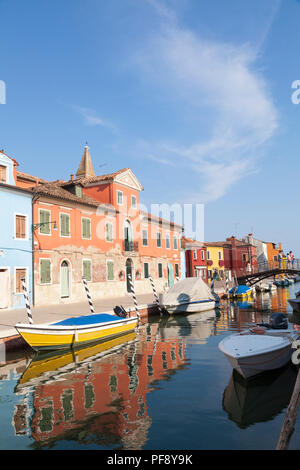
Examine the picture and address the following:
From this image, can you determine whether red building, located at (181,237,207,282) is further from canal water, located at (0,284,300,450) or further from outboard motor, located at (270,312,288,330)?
outboard motor, located at (270,312,288,330)

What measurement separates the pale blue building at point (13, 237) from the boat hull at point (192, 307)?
9.40 m

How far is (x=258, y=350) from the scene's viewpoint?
29.9 feet

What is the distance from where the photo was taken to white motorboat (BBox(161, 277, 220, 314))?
2339 cm

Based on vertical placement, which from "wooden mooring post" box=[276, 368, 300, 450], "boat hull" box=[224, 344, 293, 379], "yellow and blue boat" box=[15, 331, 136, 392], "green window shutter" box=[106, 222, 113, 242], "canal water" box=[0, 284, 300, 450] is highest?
"green window shutter" box=[106, 222, 113, 242]

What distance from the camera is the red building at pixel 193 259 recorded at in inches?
1943

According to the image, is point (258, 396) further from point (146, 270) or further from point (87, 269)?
point (146, 270)

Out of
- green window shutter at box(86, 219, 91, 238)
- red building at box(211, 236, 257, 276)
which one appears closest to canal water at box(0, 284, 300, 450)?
green window shutter at box(86, 219, 91, 238)

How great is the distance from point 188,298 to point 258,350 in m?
15.2

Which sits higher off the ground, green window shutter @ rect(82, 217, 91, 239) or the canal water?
green window shutter @ rect(82, 217, 91, 239)

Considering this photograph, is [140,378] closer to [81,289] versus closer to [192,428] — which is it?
[192,428]

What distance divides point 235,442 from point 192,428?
92 cm

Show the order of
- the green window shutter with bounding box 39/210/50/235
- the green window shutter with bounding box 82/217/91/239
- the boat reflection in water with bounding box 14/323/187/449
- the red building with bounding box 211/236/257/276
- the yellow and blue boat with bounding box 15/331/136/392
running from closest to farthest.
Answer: the boat reflection in water with bounding box 14/323/187/449
the yellow and blue boat with bounding box 15/331/136/392
the green window shutter with bounding box 39/210/50/235
the green window shutter with bounding box 82/217/91/239
the red building with bounding box 211/236/257/276

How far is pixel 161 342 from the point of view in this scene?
1498 cm

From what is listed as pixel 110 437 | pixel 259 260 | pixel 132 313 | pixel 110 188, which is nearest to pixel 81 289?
pixel 132 313
